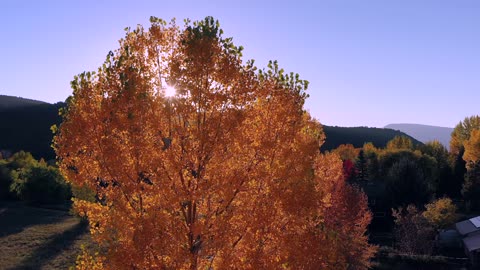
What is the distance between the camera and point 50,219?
1980 inches

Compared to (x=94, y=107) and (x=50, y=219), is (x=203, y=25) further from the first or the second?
(x=50, y=219)

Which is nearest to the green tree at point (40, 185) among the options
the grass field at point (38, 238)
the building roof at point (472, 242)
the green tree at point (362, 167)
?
the grass field at point (38, 238)

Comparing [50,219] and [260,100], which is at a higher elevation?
[260,100]

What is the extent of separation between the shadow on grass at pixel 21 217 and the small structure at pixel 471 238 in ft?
138

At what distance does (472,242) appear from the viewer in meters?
39.5

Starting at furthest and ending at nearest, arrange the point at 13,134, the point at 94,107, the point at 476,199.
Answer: the point at 13,134 → the point at 476,199 → the point at 94,107

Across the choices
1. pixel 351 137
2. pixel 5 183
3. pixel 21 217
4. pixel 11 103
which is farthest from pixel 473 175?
pixel 11 103

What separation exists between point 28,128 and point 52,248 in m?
106

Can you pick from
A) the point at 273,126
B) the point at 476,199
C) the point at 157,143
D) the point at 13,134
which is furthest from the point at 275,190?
the point at 13,134

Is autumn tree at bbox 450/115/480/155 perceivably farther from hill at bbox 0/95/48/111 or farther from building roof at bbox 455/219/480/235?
hill at bbox 0/95/48/111

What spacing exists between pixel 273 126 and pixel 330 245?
9.05ft

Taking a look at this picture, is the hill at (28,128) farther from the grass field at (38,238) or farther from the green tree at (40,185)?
the grass field at (38,238)

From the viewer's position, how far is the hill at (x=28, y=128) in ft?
390

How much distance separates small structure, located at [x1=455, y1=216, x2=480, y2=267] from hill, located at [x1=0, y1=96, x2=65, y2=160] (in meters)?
99.0
